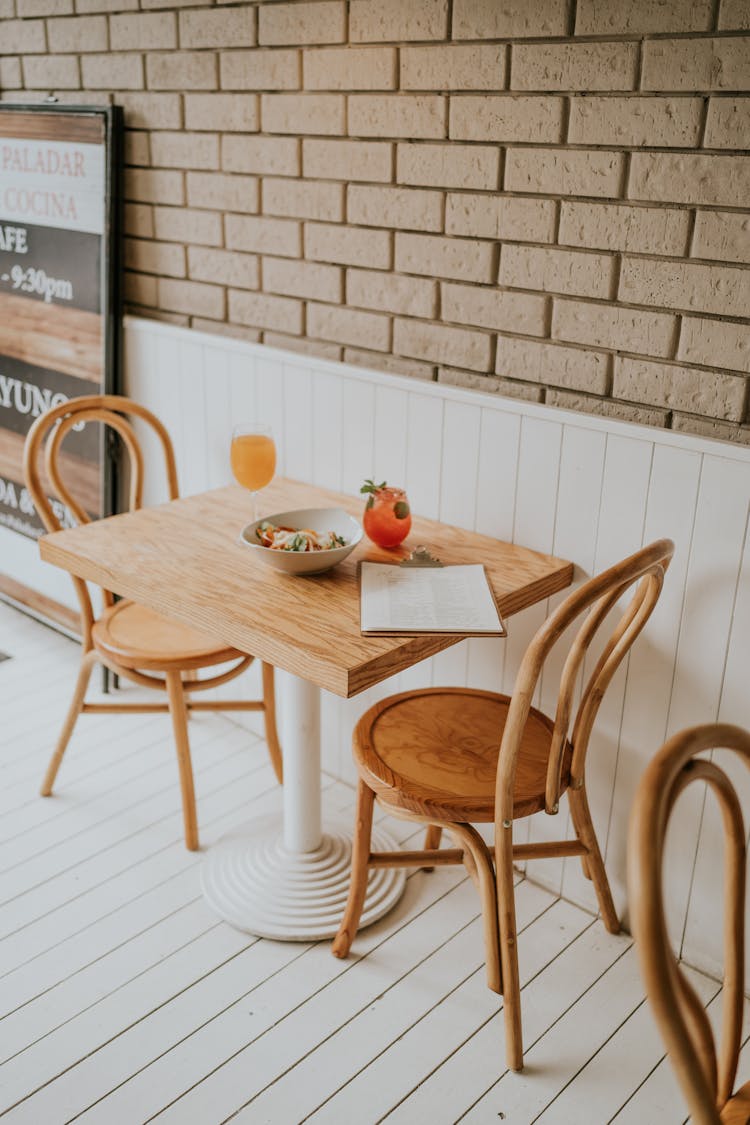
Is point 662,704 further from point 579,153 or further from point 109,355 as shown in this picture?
point 109,355

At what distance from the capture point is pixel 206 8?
2334 millimetres

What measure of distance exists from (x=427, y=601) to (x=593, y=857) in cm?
63

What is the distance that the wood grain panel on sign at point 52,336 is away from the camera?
9.22 ft

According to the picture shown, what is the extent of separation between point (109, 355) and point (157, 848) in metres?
1.33

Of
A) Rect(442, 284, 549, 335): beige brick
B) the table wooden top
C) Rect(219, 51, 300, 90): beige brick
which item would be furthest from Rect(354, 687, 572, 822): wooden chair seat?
Rect(219, 51, 300, 90): beige brick

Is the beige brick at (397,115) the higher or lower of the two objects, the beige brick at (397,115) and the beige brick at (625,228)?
the higher

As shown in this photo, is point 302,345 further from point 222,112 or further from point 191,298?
point 222,112

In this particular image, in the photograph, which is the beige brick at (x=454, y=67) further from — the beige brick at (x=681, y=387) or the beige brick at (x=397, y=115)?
the beige brick at (x=681, y=387)

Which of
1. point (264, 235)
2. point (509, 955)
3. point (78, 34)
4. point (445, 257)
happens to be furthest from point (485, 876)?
point (78, 34)

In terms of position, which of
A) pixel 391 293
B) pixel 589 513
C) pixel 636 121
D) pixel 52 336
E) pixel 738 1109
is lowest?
pixel 738 1109

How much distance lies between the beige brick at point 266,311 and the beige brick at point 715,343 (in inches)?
37.9

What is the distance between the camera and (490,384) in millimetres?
2064

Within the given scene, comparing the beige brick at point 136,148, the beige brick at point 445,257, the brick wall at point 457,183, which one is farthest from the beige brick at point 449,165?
the beige brick at point 136,148

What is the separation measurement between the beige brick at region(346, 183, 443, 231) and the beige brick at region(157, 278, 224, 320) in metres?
0.50
